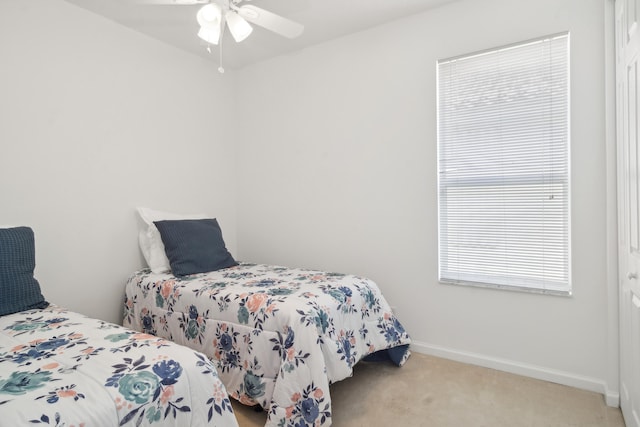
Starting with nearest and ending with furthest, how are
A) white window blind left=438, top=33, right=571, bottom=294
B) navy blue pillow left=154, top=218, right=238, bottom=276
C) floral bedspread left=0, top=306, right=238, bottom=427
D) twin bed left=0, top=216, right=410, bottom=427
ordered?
floral bedspread left=0, top=306, right=238, bottom=427 → twin bed left=0, top=216, right=410, bottom=427 → white window blind left=438, top=33, right=571, bottom=294 → navy blue pillow left=154, top=218, right=238, bottom=276

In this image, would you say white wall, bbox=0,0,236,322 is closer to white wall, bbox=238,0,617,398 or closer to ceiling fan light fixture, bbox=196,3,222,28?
white wall, bbox=238,0,617,398

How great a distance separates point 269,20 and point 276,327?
166cm

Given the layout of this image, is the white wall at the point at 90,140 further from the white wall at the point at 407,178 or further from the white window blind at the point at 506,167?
the white window blind at the point at 506,167

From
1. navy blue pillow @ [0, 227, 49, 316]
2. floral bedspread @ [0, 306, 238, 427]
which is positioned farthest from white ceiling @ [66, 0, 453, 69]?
floral bedspread @ [0, 306, 238, 427]

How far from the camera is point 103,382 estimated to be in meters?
1.12

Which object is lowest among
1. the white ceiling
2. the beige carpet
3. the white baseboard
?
the beige carpet

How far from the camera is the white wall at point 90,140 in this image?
7.31 ft

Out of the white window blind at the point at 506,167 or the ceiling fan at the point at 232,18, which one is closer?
the ceiling fan at the point at 232,18

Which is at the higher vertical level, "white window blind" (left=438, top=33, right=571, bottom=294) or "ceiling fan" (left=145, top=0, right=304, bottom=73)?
"ceiling fan" (left=145, top=0, right=304, bottom=73)

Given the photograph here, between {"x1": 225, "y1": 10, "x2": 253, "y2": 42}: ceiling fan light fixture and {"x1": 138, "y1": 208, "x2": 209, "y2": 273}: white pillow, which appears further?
{"x1": 138, "y1": 208, "x2": 209, "y2": 273}: white pillow

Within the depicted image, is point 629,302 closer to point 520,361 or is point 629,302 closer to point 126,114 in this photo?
point 520,361

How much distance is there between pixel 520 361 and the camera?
235 centimetres

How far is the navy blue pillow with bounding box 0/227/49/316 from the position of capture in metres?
1.83

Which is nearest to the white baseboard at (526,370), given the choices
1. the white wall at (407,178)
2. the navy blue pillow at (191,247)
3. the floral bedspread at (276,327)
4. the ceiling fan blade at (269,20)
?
the white wall at (407,178)
